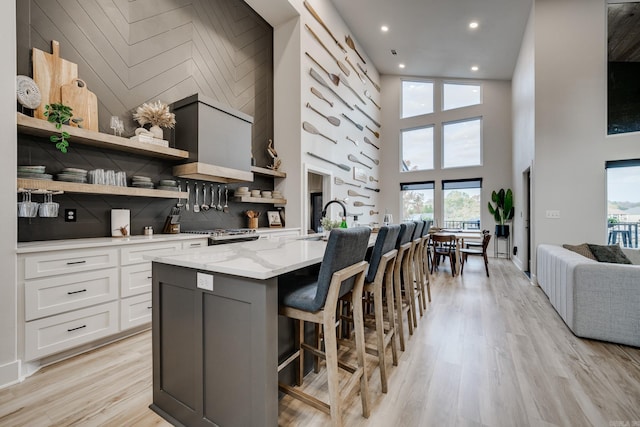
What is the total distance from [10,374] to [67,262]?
757 mm

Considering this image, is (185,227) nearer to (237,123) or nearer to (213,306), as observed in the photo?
(237,123)

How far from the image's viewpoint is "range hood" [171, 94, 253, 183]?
339cm

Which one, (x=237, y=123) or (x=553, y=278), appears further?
(x=237, y=123)

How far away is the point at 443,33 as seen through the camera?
5.79 m

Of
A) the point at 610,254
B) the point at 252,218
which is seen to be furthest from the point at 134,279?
the point at 610,254

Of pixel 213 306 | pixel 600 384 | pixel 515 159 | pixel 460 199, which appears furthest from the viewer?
pixel 460 199

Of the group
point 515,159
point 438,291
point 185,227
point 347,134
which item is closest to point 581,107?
point 515,159

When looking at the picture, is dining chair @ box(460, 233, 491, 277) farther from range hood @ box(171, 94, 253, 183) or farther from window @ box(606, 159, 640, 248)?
range hood @ box(171, 94, 253, 183)

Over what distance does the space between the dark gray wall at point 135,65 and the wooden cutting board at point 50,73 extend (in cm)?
7

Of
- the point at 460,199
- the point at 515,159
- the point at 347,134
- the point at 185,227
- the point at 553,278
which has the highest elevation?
the point at 347,134

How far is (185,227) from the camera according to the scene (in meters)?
3.68

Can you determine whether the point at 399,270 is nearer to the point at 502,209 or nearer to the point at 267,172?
the point at 267,172

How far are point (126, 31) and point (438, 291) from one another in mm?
5105

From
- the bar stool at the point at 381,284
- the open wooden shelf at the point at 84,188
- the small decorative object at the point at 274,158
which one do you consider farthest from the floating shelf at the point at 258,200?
the bar stool at the point at 381,284
